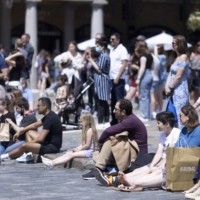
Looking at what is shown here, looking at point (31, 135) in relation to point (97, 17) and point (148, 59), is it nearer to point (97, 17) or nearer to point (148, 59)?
point (148, 59)

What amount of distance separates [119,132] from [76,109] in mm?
6354

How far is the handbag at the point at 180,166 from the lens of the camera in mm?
10094

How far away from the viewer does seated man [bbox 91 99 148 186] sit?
11.0 meters

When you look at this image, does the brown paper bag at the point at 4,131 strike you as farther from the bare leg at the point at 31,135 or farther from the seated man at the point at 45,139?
the seated man at the point at 45,139

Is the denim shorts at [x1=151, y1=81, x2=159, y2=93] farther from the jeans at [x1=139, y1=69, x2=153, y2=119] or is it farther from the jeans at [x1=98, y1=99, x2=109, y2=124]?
the jeans at [x1=98, y1=99, x2=109, y2=124]

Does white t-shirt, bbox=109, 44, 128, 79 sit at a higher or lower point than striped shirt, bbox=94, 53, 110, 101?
higher

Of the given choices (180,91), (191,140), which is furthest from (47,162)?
(191,140)

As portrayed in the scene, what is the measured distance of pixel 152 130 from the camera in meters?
16.8

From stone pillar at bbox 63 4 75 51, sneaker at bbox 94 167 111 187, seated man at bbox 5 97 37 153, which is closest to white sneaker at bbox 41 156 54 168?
seated man at bbox 5 97 37 153

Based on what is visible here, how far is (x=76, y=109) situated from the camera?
17.5 meters

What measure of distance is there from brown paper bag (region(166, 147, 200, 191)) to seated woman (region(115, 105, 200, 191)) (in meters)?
0.21

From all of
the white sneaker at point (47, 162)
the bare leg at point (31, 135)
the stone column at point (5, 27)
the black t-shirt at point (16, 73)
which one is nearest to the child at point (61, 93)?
the black t-shirt at point (16, 73)

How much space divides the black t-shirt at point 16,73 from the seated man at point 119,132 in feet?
25.0

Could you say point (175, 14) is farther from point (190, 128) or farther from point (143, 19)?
point (190, 128)
